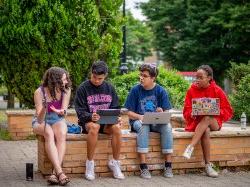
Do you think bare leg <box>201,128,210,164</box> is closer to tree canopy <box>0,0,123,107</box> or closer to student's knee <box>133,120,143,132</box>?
student's knee <box>133,120,143,132</box>

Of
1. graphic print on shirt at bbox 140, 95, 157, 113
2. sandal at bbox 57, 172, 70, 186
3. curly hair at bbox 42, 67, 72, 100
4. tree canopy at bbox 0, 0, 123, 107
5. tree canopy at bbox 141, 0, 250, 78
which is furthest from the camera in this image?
tree canopy at bbox 141, 0, 250, 78

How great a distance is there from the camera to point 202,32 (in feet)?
125

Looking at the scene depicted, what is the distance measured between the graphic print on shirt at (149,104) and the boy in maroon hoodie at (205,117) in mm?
550

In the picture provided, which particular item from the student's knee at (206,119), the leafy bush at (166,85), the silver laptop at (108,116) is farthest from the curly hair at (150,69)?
the leafy bush at (166,85)

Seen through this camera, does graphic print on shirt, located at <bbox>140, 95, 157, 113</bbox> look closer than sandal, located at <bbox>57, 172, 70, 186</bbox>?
No

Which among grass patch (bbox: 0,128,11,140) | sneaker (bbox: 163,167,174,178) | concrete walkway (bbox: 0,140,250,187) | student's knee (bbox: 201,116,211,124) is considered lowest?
concrete walkway (bbox: 0,140,250,187)

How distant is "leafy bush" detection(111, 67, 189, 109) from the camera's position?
14.7m

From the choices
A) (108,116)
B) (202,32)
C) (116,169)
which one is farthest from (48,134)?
(202,32)

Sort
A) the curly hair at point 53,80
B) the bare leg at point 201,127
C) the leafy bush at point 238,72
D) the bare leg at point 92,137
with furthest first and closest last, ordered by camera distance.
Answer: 1. the leafy bush at point 238,72
2. the bare leg at point 201,127
3. the curly hair at point 53,80
4. the bare leg at point 92,137

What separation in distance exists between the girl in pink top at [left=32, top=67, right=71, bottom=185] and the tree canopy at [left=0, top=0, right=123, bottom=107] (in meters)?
4.89

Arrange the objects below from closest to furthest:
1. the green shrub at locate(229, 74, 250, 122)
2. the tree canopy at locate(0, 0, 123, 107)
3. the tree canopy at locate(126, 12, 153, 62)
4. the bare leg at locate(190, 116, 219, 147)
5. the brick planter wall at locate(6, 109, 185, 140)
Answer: the bare leg at locate(190, 116, 219, 147), the brick planter wall at locate(6, 109, 185, 140), the tree canopy at locate(0, 0, 123, 107), the green shrub at locate(229, 74, 250, 122), the tree canopy at locate(126, 12, 153, 62)

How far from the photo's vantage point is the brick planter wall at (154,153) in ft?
27.4

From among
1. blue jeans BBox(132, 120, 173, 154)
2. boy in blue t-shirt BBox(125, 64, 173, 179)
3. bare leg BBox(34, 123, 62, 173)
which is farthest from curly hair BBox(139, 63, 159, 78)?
bare leg BBox(34, 123, 62, 173)

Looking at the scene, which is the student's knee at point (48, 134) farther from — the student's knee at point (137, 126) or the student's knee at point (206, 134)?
the student's knee at point (206, 134)
